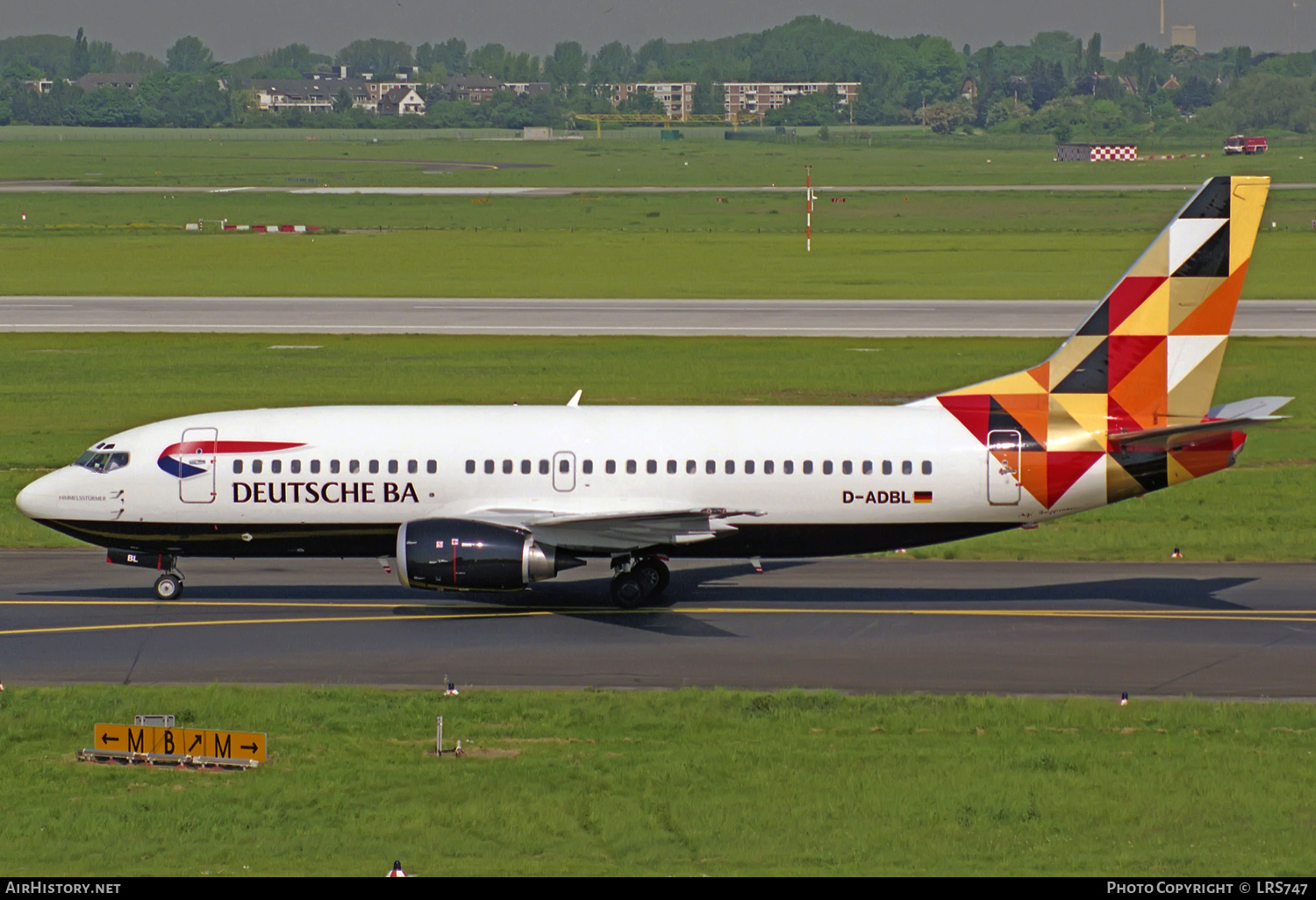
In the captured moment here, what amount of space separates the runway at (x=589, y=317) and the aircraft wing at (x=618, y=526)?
44.2 metres

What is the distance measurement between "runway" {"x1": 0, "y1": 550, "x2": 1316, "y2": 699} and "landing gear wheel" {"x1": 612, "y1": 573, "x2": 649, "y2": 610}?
37 centimetres

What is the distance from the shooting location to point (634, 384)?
62.3 m

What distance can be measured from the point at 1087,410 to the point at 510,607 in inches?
512

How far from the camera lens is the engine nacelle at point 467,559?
104ft

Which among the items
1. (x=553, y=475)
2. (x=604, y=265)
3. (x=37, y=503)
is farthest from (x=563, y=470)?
(x=604, y=265)

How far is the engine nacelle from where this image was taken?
1247 inches

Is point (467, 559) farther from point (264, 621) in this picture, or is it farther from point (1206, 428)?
point (1206, 428)

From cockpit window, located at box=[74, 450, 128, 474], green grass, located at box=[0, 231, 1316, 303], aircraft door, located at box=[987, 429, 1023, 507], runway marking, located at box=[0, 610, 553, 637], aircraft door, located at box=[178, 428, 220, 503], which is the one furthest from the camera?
green grass, located at box=[0, 231, 1316, 303]

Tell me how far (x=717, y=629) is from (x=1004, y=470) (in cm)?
686

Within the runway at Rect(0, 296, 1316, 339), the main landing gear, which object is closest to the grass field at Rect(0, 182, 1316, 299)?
the runway at Rect(0, 296, 1316, 339)

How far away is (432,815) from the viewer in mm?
20969

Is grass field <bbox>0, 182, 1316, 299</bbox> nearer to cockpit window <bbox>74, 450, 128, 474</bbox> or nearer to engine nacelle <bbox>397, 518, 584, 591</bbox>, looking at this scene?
cockpit window <bbox>74, 450, 128, 474</bbox>

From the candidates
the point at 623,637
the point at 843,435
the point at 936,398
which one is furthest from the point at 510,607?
the point at 936,398

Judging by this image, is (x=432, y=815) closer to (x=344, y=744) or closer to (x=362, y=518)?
(x=344, y=744)
